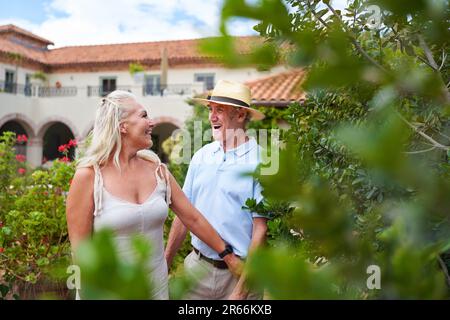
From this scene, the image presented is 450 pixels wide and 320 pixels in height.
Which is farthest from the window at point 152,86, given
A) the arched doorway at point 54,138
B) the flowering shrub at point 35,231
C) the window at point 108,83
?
the flowering shrub at point 35,231

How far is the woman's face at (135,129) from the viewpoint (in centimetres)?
252

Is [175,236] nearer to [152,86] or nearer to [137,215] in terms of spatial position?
[137,215]

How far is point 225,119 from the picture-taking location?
10.6 ft

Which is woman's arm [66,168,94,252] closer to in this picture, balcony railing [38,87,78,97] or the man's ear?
the man's ear

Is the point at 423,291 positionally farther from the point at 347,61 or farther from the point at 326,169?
the point at 326,169

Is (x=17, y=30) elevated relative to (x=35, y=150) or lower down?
elevated

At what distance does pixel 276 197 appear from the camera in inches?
21.4

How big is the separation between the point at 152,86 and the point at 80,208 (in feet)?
78.6

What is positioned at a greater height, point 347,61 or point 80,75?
point 80,75

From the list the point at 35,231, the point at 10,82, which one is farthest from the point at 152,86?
the point at 35,231

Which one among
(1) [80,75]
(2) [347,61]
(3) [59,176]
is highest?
(1) [80,75]

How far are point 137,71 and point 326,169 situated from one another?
24816mm

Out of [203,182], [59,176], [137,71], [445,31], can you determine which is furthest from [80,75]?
[445,31]

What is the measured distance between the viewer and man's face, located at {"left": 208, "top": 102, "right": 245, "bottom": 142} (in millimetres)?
3222
